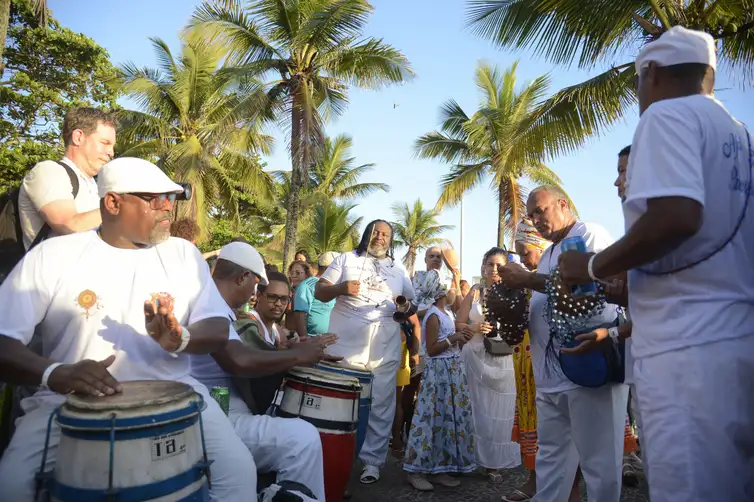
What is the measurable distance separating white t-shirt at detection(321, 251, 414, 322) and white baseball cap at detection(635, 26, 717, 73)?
390 centimetres

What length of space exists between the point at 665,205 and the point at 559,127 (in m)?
9.96

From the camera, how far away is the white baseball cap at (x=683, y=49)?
196 centimetres

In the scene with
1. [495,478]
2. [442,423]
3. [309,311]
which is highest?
[309,311]

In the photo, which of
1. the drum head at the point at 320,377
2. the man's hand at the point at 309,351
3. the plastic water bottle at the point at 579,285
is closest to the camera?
the plastic water bottle at the point at 579,285

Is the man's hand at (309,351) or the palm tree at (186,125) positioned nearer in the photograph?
the man's hand at (309,351)

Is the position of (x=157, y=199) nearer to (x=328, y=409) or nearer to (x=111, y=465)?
(x=111, y=465)

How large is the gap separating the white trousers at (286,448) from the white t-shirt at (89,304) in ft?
1.83

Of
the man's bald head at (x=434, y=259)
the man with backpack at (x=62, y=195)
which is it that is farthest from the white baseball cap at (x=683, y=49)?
the man's bald head at (x=434, y=259)

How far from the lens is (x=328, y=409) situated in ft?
11.0

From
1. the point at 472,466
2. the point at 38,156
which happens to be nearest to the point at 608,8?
the point at 472,466

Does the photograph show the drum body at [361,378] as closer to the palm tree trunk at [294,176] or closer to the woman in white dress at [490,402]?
the woman in white dress at [490,402]

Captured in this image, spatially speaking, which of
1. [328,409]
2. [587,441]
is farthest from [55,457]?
[587,441]

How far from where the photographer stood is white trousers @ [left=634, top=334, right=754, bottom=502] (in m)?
1.72

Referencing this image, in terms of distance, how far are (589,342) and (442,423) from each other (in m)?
2.92
